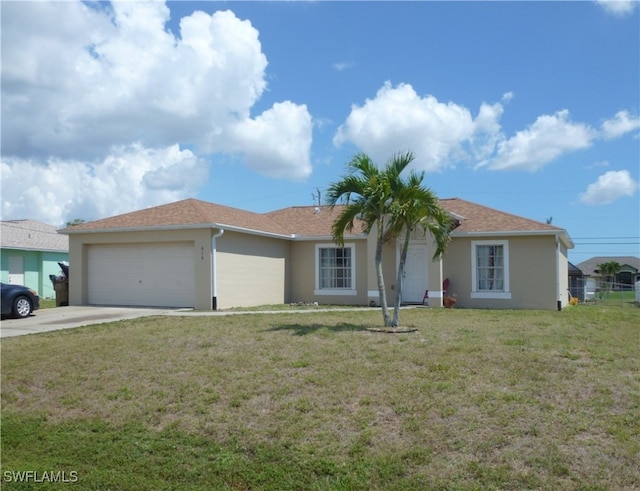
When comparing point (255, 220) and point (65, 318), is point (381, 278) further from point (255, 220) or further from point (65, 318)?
point (255, 220)

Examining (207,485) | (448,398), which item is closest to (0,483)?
(207,485)

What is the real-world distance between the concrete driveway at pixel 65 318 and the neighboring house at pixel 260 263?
1.57 m

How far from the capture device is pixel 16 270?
27516mm

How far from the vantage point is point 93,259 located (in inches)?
793

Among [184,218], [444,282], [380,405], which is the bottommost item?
[380,405]

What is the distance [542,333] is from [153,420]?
7741 mm

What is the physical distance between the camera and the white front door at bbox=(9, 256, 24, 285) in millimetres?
27203

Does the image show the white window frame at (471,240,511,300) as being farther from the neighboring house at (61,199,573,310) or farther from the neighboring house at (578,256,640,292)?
the neighboring house at (578,256,640,292)

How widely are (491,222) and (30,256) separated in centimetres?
2262

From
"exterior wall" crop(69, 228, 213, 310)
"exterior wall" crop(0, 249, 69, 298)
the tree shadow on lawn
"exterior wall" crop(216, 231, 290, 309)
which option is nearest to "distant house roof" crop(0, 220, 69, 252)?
"exterior wall" crop(0, 249, 69, 298)

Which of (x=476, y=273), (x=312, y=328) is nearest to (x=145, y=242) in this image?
(x=312, y=328)

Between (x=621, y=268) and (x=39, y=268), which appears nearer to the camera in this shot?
(x=39, y=268)

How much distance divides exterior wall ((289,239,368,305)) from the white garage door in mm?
5225

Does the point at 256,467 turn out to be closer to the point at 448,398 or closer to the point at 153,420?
the point at 153,420
